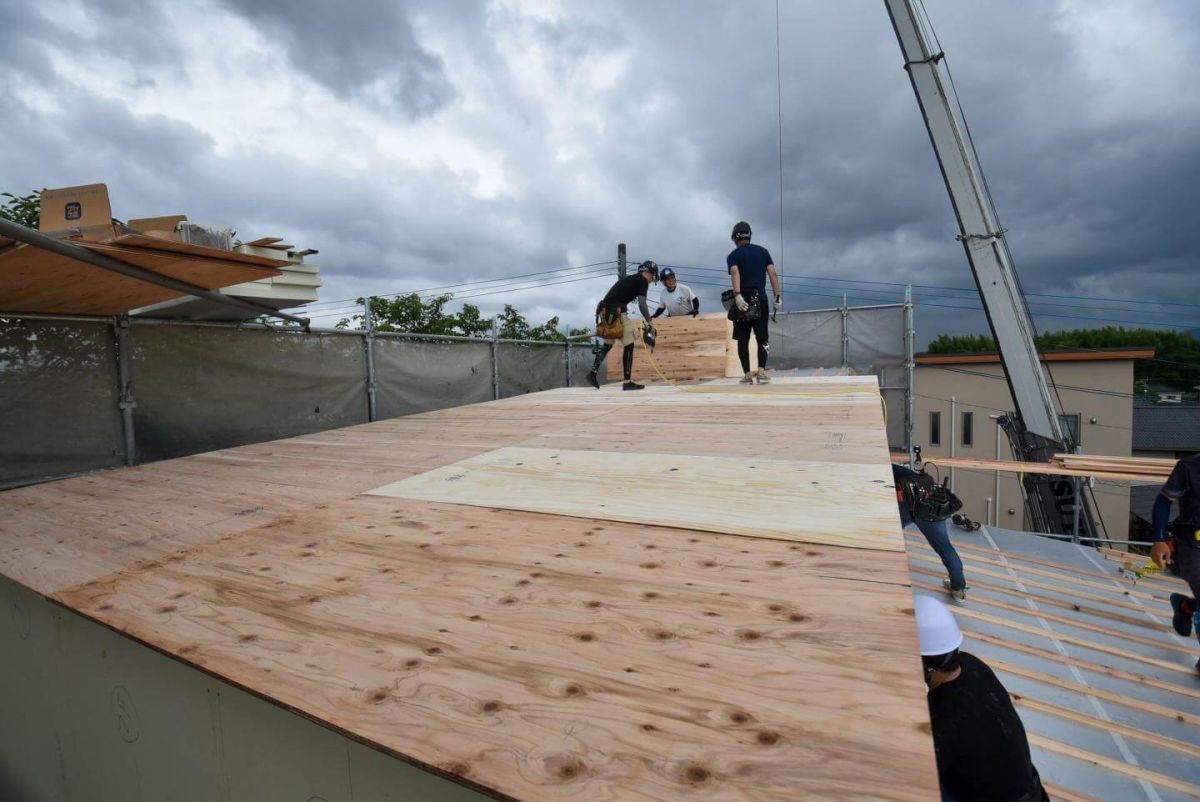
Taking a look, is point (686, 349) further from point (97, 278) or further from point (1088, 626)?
point (97, 278)

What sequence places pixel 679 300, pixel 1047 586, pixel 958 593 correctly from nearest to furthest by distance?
pixel 958 593 → pixel 1047 586 → pixel 679 300

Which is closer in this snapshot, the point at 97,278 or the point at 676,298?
the point at 97,278

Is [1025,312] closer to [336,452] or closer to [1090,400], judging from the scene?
[336,452]

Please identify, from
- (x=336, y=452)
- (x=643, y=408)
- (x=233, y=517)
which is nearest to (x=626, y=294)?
(x=643, y=408)

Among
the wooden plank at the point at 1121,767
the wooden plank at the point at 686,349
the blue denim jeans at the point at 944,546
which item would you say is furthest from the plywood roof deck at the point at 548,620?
the wooden plank at the point at 686,349

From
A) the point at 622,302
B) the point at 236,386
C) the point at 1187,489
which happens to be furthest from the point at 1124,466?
the point at 236,386

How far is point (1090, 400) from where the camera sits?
21594 mm

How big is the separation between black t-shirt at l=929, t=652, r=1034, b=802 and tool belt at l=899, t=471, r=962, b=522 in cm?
343

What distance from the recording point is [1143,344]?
67.2 meters

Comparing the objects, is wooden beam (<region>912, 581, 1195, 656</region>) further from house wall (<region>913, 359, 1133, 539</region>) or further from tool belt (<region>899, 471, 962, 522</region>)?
house wall (<region>913, 359, 1133, 539</region>)

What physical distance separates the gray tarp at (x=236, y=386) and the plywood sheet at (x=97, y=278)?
0.68 metres

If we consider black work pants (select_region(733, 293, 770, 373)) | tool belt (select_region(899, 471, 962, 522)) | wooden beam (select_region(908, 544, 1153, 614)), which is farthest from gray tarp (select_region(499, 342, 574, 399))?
wooden beam (select_region(908, 544, 1153, 614))

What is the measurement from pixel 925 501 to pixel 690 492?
3.82m

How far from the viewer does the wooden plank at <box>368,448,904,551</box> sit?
255cm
